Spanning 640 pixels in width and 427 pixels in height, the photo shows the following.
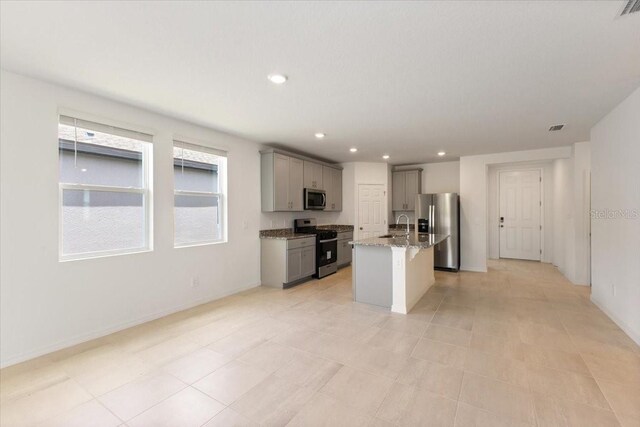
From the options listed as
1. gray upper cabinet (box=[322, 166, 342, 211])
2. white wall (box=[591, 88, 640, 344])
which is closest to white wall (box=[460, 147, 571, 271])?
white wall (box=[591, 88, 640, 344])

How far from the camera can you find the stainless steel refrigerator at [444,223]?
591 cm

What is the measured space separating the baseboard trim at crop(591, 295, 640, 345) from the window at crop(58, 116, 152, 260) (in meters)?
5.34

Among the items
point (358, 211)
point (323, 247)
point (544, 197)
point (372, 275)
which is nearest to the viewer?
point (372, 275)

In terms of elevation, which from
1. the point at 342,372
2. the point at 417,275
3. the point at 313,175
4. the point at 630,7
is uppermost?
the point at 630,7

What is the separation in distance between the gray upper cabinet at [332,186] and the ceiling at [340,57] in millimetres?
2567

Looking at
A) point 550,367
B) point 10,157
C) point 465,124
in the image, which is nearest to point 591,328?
point 550,367

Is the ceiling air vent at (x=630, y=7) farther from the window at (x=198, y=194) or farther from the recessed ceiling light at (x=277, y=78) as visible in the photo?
the window at (x=198, y=194)

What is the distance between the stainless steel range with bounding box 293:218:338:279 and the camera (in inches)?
213

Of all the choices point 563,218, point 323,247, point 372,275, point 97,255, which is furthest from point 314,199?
point 563,218

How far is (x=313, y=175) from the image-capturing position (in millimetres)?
5832

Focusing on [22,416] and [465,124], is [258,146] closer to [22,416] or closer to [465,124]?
[465,124]

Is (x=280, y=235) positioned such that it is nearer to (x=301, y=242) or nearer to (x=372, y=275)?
(x=301, y=242)

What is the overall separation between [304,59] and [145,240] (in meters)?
2.82

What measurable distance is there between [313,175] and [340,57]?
3679 mm
